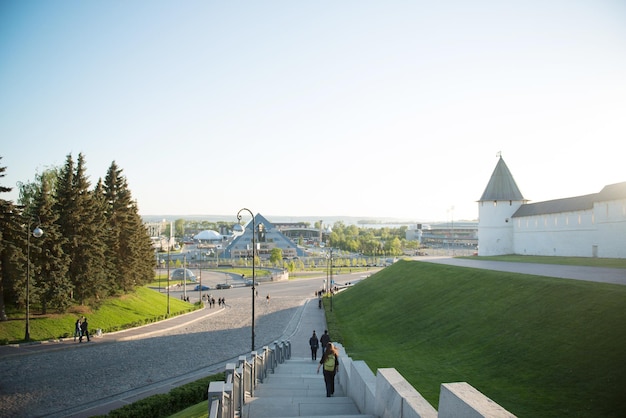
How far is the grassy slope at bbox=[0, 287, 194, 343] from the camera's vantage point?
84.1 feet

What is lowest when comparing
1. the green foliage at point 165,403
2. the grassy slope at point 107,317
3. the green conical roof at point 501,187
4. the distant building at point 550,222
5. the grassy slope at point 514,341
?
the grassy slope at point 107,317

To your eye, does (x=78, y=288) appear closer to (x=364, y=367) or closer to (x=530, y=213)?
(x=364, y=367)

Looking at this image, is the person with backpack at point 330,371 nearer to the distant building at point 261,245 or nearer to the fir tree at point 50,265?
the fir tree at point 50,265

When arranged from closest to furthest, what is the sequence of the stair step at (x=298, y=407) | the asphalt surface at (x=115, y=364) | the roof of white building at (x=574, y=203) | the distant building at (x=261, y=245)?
the stair step at (x=298, y=407) → the asphalt surface at (x=115, y=364) → the roof of white building at (x=574, y=203) → the distant building at (x=261, y=245)

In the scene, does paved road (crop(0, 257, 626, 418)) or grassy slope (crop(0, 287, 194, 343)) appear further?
grassy slope (crop(0, 287, 194, 343))

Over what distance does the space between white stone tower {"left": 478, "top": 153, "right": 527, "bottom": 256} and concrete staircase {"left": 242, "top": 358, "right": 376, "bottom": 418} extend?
43.1m

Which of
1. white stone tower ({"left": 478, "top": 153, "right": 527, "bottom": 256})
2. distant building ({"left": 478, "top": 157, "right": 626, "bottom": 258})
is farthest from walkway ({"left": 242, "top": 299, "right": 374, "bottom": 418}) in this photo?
white stone tower ({"left": 478, "top": 153, "right": 527, "bottom": 256})

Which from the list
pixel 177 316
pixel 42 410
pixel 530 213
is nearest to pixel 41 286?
pixel 177 316

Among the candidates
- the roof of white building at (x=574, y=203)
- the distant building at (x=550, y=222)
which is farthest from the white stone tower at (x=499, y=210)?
the roof of white building at (x=574, y=203)

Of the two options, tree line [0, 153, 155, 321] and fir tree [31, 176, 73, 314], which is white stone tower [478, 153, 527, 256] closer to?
tree line [0, 153, 155, 321]

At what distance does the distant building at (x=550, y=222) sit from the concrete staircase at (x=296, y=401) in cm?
3008

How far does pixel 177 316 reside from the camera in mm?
37531

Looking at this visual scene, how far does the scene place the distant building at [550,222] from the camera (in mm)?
33844

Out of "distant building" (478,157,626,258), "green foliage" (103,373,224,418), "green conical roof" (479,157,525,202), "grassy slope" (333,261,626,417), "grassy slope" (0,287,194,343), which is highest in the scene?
"green conical roof" (479,157,525,202)
